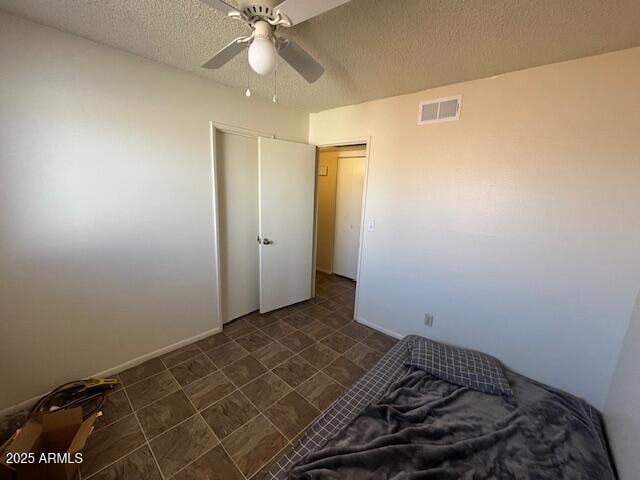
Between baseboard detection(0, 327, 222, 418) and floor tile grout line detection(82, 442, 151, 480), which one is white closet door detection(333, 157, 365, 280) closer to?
baseboard detection(0, 327, 222, 418)

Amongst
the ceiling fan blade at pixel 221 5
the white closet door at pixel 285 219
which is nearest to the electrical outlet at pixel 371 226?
the white closet door at pixel 285 219

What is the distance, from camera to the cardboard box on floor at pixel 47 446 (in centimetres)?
116

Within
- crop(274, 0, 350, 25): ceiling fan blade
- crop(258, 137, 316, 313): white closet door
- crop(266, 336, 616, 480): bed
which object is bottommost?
crop(266, 336, 616, 480): bed

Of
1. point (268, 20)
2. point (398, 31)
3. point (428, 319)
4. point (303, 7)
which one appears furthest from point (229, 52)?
point (428, 319)

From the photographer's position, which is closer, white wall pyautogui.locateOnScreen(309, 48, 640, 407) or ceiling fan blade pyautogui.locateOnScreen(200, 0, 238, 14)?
ceiling fan blade pyautogui.locateOnScreen(200, 0, 238, 14)

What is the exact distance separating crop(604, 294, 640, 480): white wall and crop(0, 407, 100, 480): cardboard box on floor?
8.46 ft

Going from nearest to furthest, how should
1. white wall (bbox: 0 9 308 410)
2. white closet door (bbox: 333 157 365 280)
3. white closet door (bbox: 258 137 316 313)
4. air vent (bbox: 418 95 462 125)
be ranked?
white wall (bbox: 0 9 308 410)
air vent (bbox: 418 95 462 125)
white closet door (bbox: 258 137 316 313)
white closet door (bbox: 333 157 365 280)

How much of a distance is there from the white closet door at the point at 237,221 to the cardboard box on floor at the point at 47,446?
141cm

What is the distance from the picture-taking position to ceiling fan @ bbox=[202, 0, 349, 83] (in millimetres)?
1001

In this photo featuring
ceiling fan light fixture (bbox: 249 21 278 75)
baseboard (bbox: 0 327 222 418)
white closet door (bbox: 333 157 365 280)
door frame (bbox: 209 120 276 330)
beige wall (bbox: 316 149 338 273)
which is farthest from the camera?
beige wall (bbox: 316 149 338 273)

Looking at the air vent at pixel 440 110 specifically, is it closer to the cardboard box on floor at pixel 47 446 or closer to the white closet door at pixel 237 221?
the white closet door at pixel 237 221

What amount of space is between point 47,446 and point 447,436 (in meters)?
2.13

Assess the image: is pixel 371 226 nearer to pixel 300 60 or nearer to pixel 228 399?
pixel 300 60

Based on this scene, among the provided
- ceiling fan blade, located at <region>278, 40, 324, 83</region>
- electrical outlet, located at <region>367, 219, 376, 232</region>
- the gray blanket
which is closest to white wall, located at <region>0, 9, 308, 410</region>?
ceiling fan blade, located at <region>278, 40, 324, 83</region>
